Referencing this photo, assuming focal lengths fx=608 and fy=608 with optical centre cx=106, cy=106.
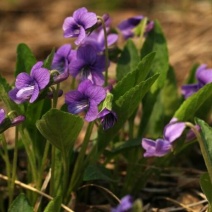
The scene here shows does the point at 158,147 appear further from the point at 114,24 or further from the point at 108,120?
the point at 114,24

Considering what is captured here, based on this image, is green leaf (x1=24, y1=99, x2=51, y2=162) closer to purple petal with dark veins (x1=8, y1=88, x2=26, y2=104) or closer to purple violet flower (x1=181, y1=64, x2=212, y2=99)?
purple petal with dark veins (x1=8, y1=88, x2=26, y2=104)

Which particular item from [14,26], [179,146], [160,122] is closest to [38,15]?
[14,26]

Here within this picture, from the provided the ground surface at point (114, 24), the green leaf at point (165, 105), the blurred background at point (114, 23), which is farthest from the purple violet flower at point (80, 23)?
the blurred background at point (114, 23)

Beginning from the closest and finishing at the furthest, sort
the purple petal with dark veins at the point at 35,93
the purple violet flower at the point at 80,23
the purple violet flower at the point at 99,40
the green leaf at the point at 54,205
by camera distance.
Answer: the green leaf at the point at 54,205 → the purple petal with dark veins at the point at 35,93 → the purple violet flower at the point at 80,23 → the purple violet flower at the point at 99,40

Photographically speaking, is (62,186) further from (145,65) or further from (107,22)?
(107,22)

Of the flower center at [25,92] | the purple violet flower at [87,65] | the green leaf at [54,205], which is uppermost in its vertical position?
the flower center at [25,92]

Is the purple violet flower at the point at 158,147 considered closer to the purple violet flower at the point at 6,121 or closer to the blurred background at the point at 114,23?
the purple violet flower at the point at 6,121

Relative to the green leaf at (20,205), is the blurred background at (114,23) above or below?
below
